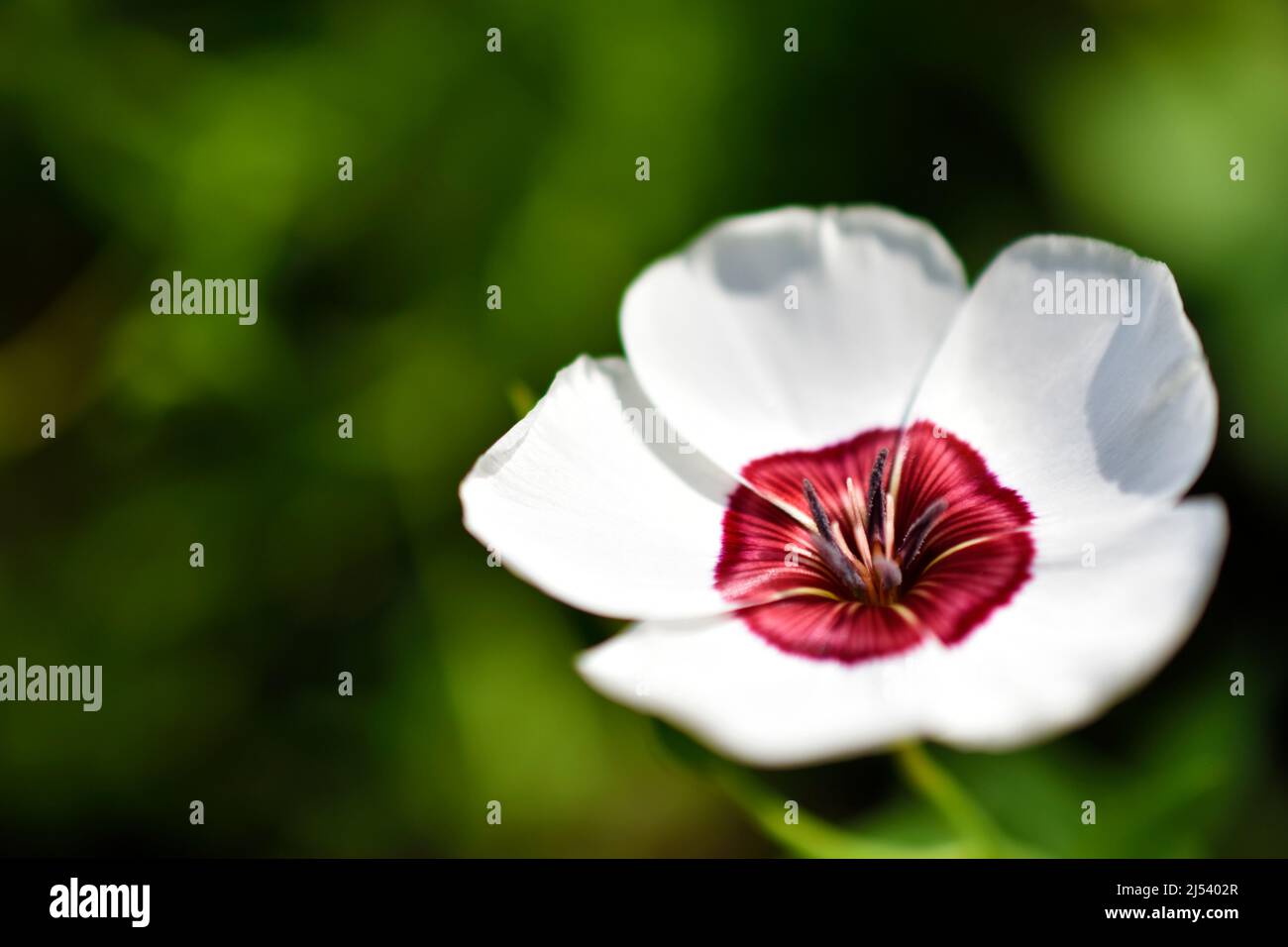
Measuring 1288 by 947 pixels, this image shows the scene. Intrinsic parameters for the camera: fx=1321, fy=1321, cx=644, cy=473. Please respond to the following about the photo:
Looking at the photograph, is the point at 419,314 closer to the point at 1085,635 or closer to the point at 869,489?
the point at 869,489

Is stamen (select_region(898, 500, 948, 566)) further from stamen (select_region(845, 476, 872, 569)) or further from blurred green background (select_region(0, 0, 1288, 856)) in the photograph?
blurred green background (select_region(0, 0, 1288, 856))

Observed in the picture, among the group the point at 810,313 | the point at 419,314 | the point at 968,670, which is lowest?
the point at 968,670

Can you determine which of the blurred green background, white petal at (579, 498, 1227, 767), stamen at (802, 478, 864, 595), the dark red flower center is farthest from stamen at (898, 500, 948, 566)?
the blurred green background

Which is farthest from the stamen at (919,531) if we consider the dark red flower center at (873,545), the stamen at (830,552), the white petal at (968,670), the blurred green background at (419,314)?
the blurred green background at (419,314)

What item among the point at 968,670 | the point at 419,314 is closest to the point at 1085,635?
the point at 968,670

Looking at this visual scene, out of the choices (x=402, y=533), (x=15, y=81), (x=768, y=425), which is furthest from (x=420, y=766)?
(x=15, y=81)

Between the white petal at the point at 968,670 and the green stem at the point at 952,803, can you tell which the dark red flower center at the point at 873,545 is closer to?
the white petal at the point at 968,670

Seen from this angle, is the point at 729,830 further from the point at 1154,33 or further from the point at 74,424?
the point at 1154,33

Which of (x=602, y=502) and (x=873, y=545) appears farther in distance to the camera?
(x=873, y=545)
